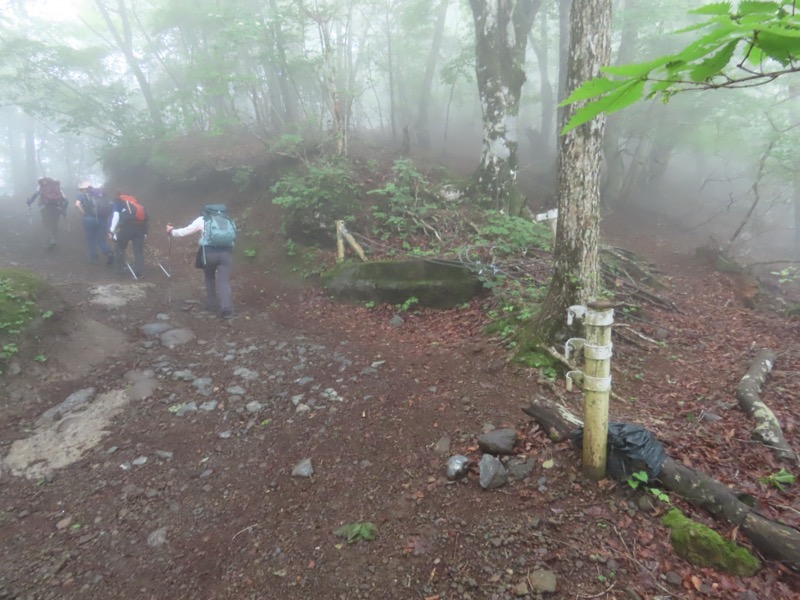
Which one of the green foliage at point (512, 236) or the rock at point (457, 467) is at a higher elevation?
the green foliage at point (512, 236)

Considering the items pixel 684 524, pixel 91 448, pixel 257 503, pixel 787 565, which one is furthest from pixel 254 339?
pixel 787 565

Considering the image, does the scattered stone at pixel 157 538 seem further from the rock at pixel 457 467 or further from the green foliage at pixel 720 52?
the green foliage at pixel 720 52

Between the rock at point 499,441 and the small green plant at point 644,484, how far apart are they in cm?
94

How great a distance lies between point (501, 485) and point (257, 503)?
211 cm

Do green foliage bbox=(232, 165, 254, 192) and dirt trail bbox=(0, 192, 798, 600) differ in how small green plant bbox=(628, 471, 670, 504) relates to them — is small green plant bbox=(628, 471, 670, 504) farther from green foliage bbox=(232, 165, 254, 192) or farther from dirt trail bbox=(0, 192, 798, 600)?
green foliage bbox=(232, 165, 254, 192)

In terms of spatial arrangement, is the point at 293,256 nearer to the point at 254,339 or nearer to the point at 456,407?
the point at 254,339

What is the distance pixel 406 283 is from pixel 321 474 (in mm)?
4616

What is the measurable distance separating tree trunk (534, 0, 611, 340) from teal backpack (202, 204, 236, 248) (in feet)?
19.3

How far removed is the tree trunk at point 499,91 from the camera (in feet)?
34.8

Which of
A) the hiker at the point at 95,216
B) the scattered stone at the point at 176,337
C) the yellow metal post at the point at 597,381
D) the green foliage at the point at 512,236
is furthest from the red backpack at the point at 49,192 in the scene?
the yellow metal post at the point at 597,381

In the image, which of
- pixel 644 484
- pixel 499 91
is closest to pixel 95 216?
pixel 499 91

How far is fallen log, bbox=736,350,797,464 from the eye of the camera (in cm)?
340

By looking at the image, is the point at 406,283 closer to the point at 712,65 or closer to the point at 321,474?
the point at 321,474

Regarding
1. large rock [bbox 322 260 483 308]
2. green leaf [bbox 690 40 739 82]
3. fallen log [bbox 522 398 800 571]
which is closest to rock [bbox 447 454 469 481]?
fallen log [bbox 522 398 800 571]
